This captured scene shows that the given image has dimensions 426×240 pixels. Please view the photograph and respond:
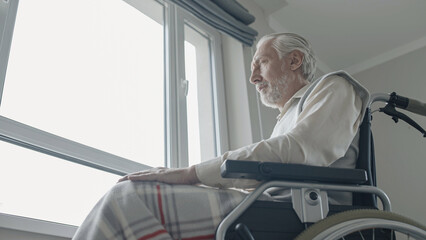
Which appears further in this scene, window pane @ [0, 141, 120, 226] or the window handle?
the window handle

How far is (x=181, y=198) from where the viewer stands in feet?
2.82

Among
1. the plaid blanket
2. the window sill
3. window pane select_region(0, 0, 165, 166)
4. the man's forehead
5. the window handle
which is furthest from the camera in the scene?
the window handle

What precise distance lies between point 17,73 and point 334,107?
1.07m

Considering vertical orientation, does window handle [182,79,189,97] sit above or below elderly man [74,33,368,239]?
above

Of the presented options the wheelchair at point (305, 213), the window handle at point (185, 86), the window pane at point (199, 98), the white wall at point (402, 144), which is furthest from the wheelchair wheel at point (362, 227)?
the white wall at point (402, 144)

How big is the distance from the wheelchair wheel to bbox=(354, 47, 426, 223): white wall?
2.03 meters

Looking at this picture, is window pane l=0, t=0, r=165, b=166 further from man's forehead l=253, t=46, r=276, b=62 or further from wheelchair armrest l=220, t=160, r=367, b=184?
wheelchair armrest l=220, t=160, r=367, b=184

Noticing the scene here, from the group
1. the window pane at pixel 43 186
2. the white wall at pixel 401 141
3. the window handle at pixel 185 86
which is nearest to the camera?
the window pane at pixel 43 186

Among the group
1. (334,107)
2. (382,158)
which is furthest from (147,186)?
(382,158)

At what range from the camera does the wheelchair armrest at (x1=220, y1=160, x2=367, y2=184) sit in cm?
81

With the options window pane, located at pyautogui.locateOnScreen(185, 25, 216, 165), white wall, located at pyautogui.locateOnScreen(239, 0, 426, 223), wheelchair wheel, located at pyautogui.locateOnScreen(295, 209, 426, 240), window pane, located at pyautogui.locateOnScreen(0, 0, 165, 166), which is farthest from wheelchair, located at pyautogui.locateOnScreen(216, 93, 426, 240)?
white wall, located at pyautogui.locateOnScreen(239, 0, 426, 223)

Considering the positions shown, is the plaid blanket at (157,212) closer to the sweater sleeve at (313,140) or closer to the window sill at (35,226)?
the sweater sleeve at (313,140)

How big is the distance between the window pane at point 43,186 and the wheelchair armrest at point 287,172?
790 millimetres

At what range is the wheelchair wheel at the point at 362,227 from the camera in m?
0.83
